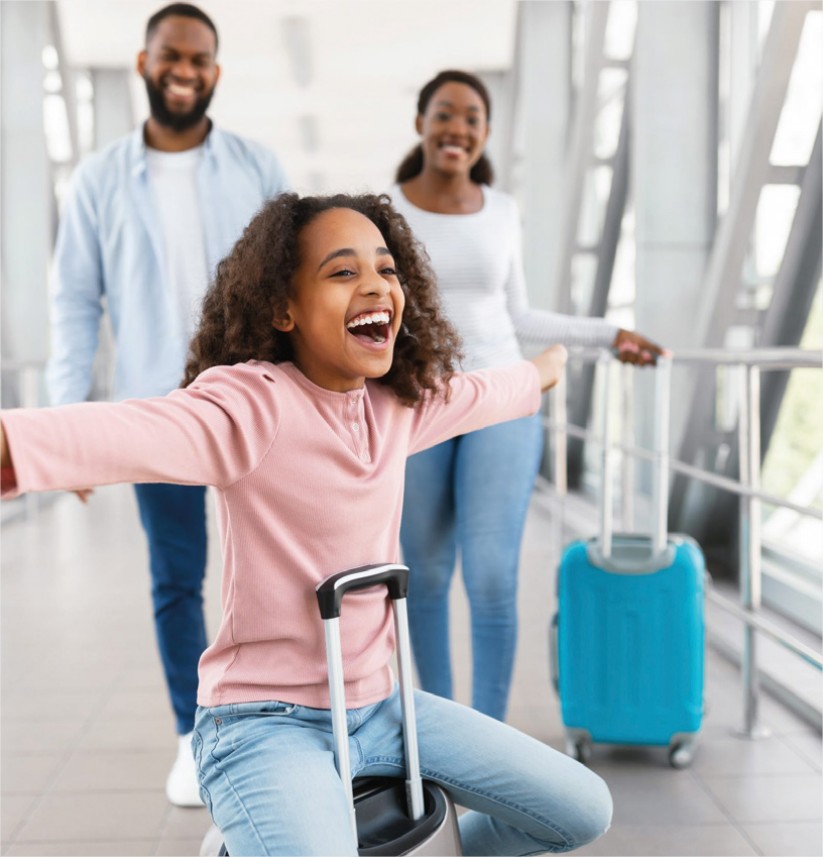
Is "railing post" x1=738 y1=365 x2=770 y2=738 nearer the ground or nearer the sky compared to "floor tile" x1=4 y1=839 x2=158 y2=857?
nearer the sky

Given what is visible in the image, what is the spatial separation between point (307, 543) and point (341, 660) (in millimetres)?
156

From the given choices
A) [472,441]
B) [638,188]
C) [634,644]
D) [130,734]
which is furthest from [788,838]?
[638,188]

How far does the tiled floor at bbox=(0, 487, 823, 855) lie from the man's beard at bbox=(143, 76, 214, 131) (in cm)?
143

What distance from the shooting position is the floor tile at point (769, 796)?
2186 millimetres

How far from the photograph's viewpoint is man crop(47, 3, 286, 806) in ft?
7.32

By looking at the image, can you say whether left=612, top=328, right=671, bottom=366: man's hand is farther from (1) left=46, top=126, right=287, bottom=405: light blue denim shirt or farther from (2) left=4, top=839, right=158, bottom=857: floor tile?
(2) left=4, top=839, right=158, bottom=857: floor tile

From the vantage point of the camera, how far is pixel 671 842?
207cm

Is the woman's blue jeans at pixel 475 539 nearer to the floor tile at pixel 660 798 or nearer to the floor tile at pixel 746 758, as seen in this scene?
the floor tile at pixel 660 798

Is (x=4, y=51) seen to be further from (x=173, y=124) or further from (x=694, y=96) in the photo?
(x=173, y=124)

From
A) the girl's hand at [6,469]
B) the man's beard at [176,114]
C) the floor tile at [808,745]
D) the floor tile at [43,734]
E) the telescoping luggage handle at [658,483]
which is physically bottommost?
the floor tile at [43,734]

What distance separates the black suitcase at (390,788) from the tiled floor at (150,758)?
0.82m

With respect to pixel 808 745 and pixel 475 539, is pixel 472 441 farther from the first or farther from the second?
pixel 808 745

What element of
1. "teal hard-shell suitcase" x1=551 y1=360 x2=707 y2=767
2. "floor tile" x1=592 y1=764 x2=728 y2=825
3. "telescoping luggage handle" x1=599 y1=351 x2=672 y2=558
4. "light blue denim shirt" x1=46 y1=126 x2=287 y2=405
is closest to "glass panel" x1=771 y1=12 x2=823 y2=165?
"telescoping luggage handle" x1=599 y1=351 x2=672 y2=558

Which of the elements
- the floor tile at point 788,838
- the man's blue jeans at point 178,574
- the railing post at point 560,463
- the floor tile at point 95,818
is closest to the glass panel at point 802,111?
the railing post at point 560,463
